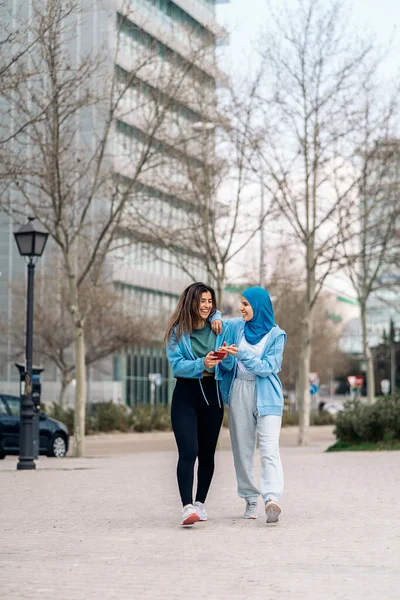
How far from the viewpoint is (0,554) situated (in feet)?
25.5

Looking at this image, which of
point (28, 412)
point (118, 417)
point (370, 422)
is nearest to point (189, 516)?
point (28, 412)

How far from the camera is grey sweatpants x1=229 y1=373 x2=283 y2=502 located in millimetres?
9453

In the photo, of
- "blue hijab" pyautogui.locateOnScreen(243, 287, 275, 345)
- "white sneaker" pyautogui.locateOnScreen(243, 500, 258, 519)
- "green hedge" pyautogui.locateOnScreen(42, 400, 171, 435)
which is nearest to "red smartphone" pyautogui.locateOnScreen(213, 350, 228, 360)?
"blue hijab" pyautogui.locateOnScreen(243, 287, 275, 345)

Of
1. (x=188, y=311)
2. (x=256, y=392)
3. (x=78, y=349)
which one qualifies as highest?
(x=78, y=349)

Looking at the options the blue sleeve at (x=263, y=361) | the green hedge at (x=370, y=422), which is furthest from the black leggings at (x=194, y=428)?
the green hedge at (x=370, y=422)

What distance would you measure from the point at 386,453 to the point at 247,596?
16.8 metres

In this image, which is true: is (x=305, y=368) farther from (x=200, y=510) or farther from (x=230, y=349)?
(x=230, y=349)

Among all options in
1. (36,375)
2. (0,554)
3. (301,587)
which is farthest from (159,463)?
(301,587)

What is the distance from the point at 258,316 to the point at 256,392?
61cm

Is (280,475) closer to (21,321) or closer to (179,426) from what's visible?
(179,426)

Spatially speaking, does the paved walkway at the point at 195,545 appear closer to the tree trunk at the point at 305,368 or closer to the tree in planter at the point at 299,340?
the tree trunk at the point at 305,368

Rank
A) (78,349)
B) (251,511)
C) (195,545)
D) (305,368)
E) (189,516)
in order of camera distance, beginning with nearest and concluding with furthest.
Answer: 1. (195,545)
2. (189,516)
3. (251,511)
4. (78,349)
5. (305,368)

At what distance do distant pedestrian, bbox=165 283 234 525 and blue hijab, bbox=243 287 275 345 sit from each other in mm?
249

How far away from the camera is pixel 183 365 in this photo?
30.3ft
